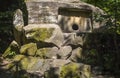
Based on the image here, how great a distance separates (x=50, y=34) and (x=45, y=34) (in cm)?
16

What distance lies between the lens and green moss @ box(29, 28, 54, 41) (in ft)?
31.6

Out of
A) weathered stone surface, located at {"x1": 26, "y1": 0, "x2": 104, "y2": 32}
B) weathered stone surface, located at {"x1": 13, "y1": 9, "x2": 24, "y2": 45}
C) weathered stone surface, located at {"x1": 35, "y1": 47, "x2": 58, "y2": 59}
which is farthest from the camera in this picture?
weathered stone surface, located at {"x1": 13, "y1": 9, "x2": 24, "y2": 45}

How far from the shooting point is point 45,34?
9.66 meters

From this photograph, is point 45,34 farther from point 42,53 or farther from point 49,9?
point 49,9

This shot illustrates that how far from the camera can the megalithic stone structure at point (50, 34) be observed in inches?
353

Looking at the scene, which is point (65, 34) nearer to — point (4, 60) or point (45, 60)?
point (45, 60)

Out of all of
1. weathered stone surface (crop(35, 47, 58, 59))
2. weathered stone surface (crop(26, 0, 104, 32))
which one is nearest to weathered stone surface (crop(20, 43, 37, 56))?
weathered stone surface (crop(35, 47, 58, 59))

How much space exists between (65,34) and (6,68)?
224cm

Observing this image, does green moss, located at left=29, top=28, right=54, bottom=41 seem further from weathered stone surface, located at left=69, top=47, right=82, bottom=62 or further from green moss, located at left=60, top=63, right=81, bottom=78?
green moss, located at left=60, top=63, right=81, bottom=78

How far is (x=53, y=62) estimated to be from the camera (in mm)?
8609

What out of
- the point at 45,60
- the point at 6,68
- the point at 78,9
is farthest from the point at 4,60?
the point at 78,9

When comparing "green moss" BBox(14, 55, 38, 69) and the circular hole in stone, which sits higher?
the circular hole in stone

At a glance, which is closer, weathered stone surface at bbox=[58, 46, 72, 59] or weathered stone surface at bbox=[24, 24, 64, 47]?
weathered stone surface at bbox=[58, 46, 72, 59]

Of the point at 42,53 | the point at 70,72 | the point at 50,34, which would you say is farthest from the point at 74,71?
the point at 50,34
